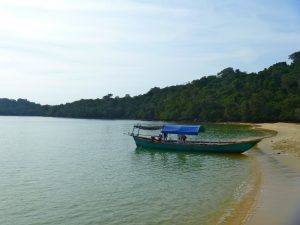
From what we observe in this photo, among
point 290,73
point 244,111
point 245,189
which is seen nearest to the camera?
point 245,189

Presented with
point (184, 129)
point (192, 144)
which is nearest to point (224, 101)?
point (184, 129)

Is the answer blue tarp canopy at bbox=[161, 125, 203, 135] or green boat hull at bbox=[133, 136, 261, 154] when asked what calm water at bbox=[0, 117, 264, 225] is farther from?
blue tarp canopy at bbox=[161, 125, 203, 135]

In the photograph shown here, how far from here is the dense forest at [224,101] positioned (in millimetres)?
96938

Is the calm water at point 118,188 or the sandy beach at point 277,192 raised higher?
the sandy beach at point 277,192

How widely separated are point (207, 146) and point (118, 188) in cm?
1800

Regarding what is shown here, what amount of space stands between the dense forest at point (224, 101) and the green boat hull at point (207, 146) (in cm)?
5559

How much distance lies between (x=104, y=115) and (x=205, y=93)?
53864 millimetres

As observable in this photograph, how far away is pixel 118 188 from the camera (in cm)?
2036

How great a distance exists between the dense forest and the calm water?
6543cm

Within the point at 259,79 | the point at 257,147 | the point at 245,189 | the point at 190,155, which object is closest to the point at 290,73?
the point at 259,79

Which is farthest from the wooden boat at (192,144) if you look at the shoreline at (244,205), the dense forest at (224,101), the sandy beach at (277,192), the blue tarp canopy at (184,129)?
the dense forest at (224,101)

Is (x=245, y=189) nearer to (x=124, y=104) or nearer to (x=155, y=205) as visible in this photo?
(x=155, y=205)

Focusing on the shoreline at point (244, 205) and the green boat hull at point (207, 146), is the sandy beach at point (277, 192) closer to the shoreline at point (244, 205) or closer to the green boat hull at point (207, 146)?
the shoreline at point (244, 205)

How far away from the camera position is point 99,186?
68.4 ft
